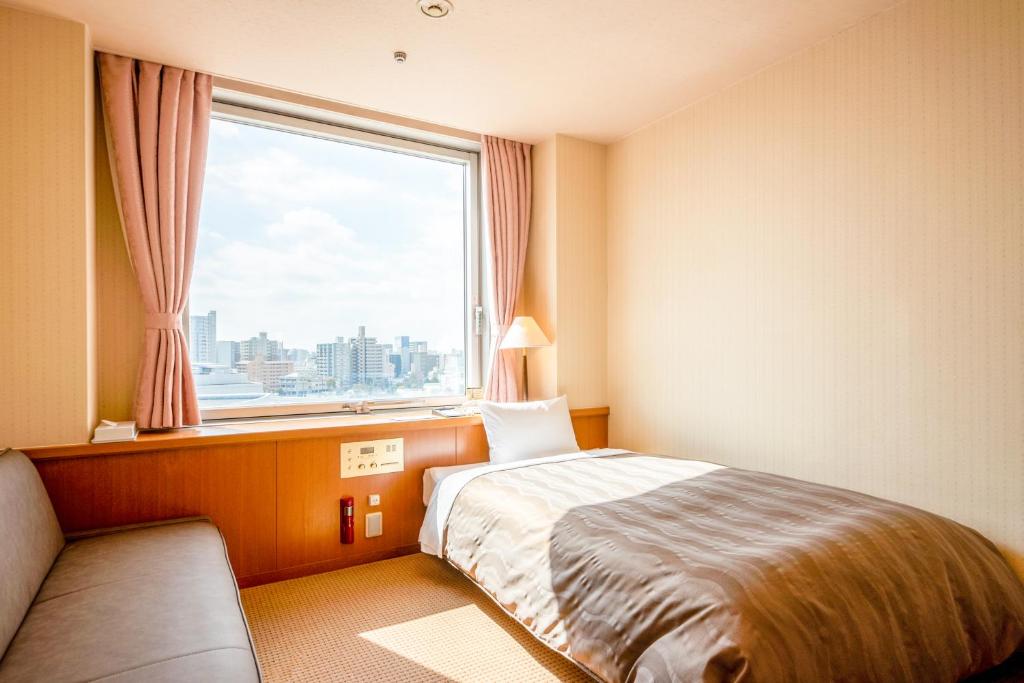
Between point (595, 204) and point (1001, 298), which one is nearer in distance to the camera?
point (1001, 298)

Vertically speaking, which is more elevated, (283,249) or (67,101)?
(67,101)

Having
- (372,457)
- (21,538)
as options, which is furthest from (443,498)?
(21,538)

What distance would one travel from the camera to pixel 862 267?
244 centimetres

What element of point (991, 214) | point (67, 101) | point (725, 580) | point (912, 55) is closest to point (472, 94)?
point (67, 101)

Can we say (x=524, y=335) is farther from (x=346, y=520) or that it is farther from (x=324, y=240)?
(x=346, y=520)

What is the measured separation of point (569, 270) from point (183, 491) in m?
2.52

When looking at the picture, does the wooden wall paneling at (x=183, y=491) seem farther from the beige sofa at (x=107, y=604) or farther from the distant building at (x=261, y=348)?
the distant building at (x=261, y=348)

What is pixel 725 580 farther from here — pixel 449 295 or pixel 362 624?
pixel 449 295

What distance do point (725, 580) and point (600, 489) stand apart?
3.00 feet

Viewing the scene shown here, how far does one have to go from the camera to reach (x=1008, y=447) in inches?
79.3

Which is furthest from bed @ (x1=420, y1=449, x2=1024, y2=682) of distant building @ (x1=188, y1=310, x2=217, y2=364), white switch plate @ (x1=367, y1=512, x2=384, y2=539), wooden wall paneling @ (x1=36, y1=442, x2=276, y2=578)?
distant building @ (x1=188, y1=310, x2=217, y2=364)

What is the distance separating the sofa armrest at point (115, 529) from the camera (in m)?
2.19

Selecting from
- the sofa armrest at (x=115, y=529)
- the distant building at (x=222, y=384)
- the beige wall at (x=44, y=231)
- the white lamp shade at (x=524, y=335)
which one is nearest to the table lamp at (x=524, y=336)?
the white lamp shade at (x=524, y=335)

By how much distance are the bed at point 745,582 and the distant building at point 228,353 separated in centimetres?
167
